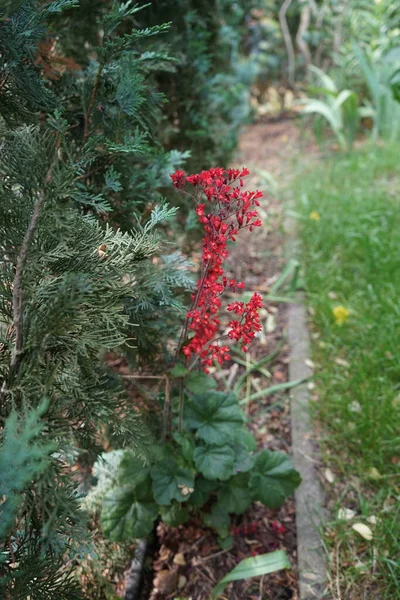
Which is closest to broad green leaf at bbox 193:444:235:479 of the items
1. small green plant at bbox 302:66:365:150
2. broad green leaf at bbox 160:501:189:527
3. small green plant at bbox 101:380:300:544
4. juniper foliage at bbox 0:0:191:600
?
small green plant at bbox 101:380:300:544

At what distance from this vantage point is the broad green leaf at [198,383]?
1.29 m

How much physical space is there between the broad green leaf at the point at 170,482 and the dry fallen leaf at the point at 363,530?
530mm

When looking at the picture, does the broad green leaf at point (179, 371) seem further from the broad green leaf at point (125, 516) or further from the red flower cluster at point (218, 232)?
the broad green leaf at point (125, 516)

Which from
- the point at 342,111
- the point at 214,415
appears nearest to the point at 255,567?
the point at 214,415

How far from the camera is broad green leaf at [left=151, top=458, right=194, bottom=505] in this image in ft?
4.22

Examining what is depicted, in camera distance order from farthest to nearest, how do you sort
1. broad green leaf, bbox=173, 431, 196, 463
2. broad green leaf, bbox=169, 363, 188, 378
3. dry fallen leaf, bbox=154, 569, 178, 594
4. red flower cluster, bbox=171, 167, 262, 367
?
dry fallen leaf, bbox=154, 569, 178, 594
broad green leaf, bbox=173, 431, 196, 463
broad green leaf, bbox=169, 363, 188, 378
red flower cluster, bbox=171, 167, 262, 367

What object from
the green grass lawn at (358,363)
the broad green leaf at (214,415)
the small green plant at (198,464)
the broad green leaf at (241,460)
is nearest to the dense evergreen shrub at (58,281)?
the small green plant at (198,464)

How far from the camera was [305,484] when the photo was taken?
65.1 inches

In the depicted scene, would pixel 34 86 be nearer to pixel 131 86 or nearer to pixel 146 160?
pixel 131 86

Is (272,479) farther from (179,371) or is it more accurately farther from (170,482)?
(179,371)

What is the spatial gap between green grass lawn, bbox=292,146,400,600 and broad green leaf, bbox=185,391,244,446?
455 millimetres

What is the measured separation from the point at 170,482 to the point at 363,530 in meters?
0.61

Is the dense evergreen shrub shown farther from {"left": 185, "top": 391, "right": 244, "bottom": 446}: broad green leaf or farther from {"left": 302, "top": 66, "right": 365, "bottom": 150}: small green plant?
{"left": 302, "top": 66, "right": 365, "bottom": 150}: small green plant

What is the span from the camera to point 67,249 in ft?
2.86
